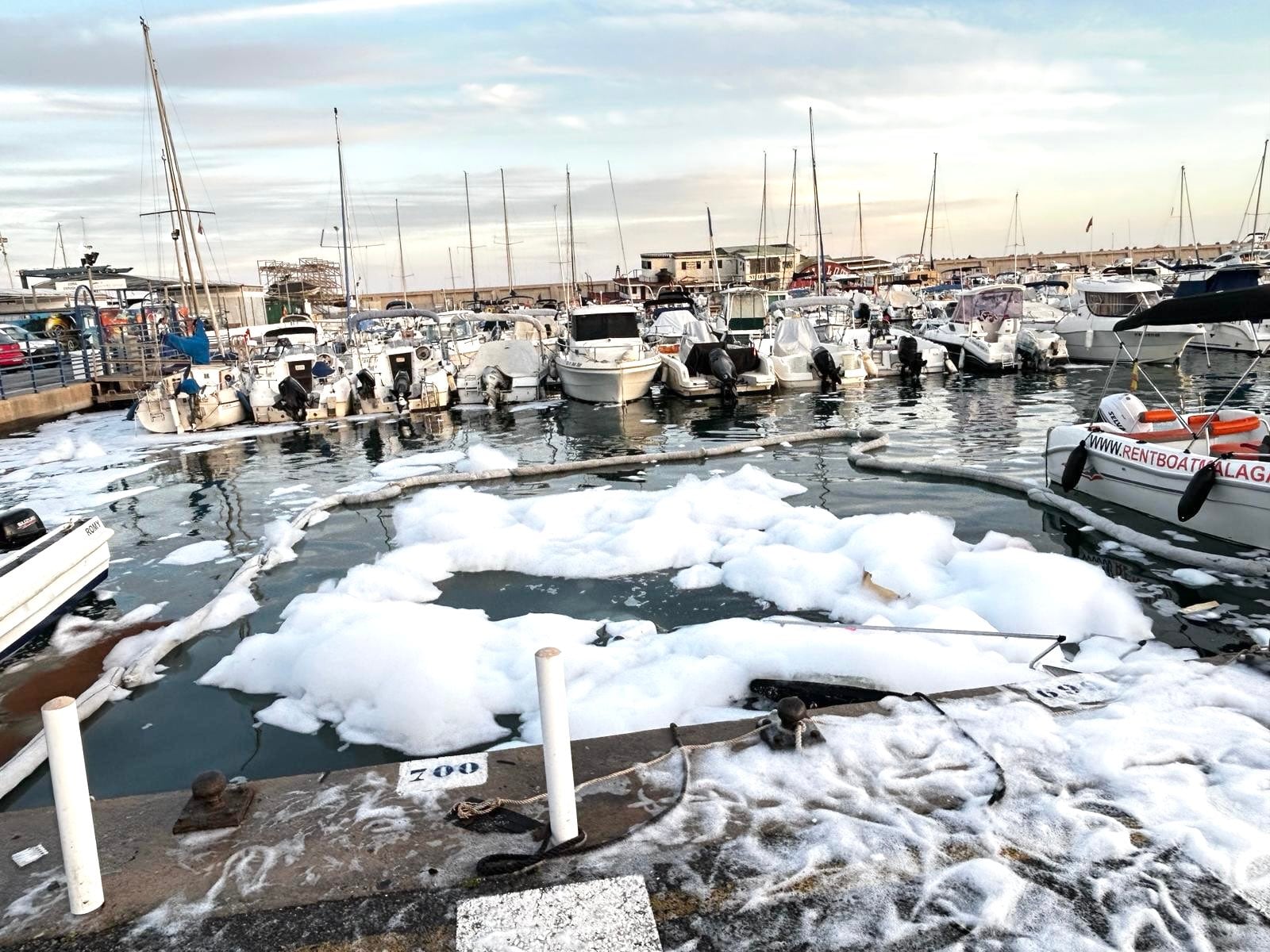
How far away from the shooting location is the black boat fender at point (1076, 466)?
11023mm

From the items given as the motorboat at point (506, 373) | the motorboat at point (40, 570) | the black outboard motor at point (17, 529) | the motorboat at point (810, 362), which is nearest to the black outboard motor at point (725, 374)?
the motorboat at point (810, 362)

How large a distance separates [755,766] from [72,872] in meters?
2.94

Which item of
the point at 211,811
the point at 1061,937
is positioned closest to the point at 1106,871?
the point at 1061,937

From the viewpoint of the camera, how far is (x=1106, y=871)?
3.39 m

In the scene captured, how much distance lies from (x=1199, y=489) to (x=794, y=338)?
1849 cm

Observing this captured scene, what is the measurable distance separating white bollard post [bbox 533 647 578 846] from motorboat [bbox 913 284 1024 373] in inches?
1070

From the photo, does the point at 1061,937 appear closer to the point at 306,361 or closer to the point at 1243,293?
the point at 1243,293

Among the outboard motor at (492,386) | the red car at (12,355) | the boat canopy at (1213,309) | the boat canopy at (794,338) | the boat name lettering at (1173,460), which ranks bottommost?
the outboard motor at (492,386)

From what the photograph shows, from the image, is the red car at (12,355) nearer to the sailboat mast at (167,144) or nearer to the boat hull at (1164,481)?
the sailboat mast at (167,144)

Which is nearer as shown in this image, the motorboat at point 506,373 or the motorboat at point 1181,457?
the motorboat at point 1181,457

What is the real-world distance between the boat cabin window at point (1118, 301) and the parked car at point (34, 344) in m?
35.9

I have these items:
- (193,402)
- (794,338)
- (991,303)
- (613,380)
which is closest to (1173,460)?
(613,380)

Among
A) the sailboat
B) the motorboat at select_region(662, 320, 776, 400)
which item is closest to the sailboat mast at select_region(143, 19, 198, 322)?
the sailboat

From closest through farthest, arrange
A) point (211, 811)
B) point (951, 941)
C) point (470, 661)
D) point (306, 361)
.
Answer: point (951, 941), point (211, 811), point (470, 661), point (306, 361)
